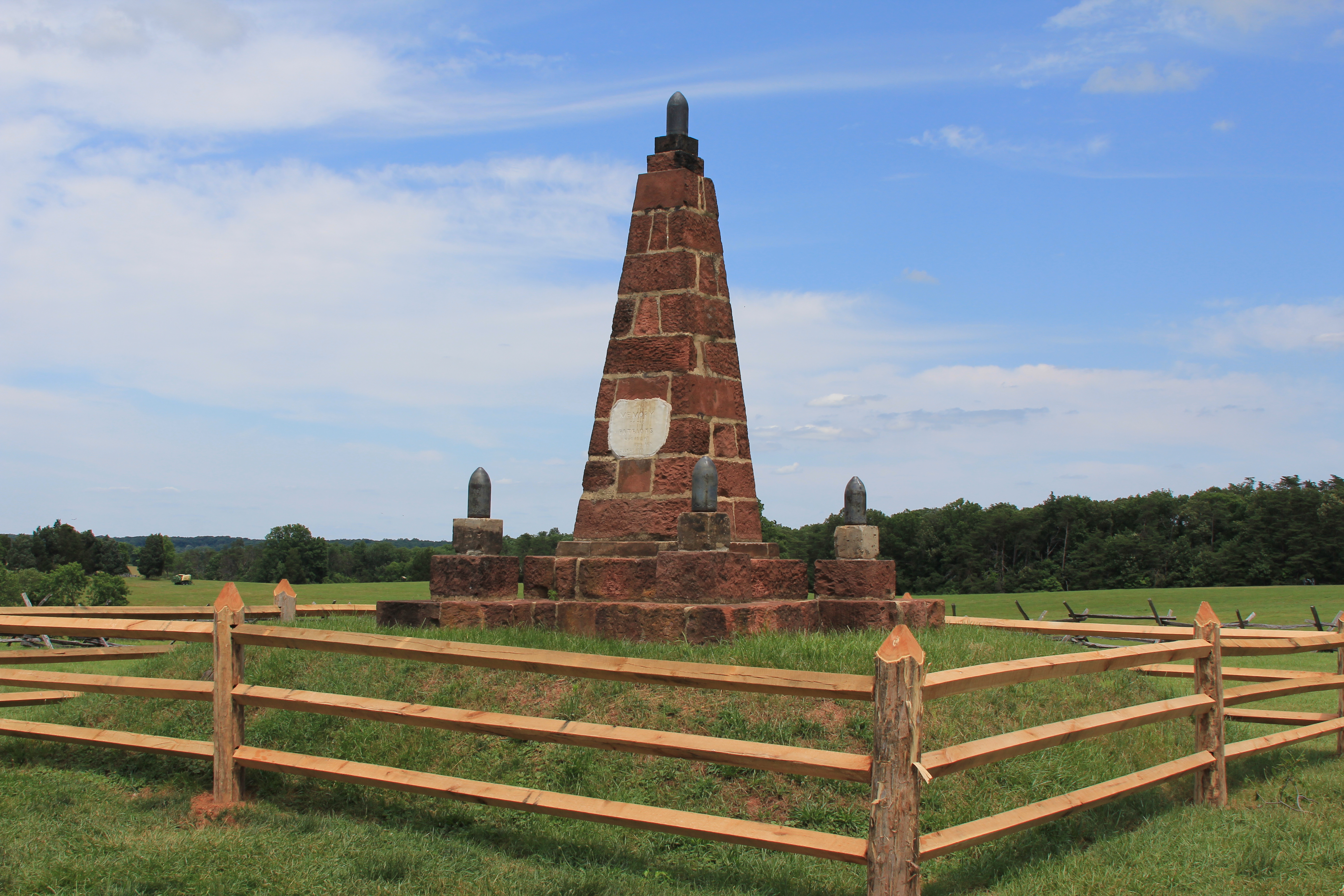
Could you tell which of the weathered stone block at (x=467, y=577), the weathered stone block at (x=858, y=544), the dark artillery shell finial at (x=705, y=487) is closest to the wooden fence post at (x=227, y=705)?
the weathered stone block at (x=467, y=577)

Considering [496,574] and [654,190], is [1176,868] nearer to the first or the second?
[496,574]

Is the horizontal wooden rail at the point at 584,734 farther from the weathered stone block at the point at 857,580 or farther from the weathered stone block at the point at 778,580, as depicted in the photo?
the weathered stone block at the point at 857,580

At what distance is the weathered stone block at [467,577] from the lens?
31.9 feet

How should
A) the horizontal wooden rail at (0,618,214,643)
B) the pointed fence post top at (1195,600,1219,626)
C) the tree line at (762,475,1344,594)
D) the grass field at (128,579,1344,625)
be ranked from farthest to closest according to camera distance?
the tree line at (762,475,1344,594), the grass field at (128,579,1344,625), the pointed fence post top at (1195,600,1219,626), the horizontal wooden rail at (0,618,214,643)

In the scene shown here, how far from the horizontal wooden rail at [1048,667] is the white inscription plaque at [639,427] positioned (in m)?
4.31

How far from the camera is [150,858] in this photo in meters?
5.15

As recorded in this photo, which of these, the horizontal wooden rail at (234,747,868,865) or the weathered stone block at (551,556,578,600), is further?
the weathered stone block at (551,556,578,600)

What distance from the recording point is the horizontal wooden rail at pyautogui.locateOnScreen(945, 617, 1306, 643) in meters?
8.05

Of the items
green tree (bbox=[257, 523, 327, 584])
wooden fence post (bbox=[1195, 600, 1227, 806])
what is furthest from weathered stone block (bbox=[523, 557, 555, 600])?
green tree (bbox=[257, 523, 327, 584])

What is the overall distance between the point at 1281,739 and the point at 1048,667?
12.2ft

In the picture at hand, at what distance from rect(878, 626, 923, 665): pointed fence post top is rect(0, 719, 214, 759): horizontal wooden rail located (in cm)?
432

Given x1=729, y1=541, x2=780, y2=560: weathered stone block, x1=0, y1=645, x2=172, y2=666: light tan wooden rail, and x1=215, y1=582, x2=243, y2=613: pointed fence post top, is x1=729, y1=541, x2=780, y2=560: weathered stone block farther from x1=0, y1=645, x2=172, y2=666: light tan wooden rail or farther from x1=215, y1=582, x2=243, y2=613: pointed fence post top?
x1=0, y1=645, x2=172, y2=666: light tan wooden rail

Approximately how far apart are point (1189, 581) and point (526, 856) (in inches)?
2136

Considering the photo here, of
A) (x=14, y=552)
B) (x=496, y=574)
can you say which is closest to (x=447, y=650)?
(x=496, y=574)
